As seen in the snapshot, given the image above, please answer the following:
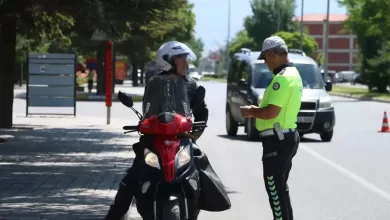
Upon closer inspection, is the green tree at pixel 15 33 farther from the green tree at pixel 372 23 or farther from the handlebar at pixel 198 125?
the green tree at pixel 372 23

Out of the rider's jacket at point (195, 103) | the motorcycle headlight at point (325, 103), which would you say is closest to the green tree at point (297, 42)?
the motorcycle headlight at point (325, 103)

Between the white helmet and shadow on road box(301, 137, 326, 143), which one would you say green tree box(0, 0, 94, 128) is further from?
the white helmet

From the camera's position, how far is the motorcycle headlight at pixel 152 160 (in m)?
7.62

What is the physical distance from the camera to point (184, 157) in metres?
7.68

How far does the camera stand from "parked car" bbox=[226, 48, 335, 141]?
24.2 m

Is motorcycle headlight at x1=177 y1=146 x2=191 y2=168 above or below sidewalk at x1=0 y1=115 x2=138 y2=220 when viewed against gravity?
above

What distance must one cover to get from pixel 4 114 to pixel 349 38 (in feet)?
514

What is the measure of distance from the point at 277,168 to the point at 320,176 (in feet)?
25.0

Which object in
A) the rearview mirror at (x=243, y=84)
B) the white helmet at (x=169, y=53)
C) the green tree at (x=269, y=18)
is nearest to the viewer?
the white helmet at (x=169, y=53)

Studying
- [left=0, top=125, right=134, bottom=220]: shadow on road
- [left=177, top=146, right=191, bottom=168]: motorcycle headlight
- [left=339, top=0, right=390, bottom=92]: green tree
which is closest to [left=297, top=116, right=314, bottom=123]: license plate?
[left=0, top=125, right=134, bottom=220]: shadow on road

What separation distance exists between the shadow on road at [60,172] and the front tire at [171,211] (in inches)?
132

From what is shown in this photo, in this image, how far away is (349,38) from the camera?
178000 millimetres

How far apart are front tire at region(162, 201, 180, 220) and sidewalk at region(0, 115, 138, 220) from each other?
331 centimetres

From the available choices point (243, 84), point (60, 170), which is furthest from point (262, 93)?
point (60, 170)
